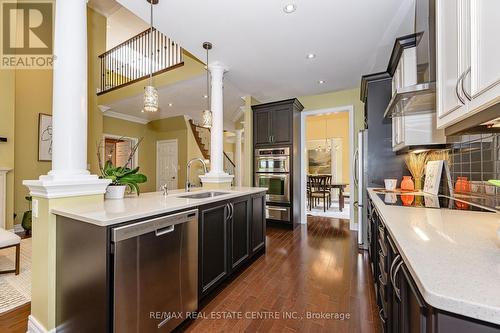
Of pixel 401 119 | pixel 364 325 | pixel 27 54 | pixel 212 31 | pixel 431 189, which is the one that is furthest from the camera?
pixel 27 54

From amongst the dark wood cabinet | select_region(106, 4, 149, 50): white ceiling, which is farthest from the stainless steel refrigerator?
select_region(106, 4, 149, 50): white ceiling

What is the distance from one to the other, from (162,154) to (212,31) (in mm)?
5365

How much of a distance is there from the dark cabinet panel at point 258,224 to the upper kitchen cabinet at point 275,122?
1.75 meters

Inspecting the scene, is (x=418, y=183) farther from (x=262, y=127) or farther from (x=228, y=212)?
(x=262, y=127)

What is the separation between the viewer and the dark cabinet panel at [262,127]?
4.53 m

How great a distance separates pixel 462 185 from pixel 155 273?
7.92 ft

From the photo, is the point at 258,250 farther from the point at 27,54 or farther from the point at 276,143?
the point at 27,54

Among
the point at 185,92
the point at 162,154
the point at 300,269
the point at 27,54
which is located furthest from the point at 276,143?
the point at 27,54

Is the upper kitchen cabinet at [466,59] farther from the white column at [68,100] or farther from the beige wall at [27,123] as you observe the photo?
the beige wall at [27,123]

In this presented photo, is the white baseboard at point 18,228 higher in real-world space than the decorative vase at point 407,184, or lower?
lower

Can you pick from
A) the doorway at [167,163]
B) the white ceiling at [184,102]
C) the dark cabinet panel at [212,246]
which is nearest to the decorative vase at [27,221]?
the white ceiling at [184,102]

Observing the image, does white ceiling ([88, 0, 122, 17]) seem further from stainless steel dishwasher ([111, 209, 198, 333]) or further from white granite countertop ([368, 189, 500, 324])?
white granite countertop ([368, 189, 500, 324])

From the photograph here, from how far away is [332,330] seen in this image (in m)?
1.65

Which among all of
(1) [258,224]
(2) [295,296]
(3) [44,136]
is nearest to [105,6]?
(3) [44,136]
